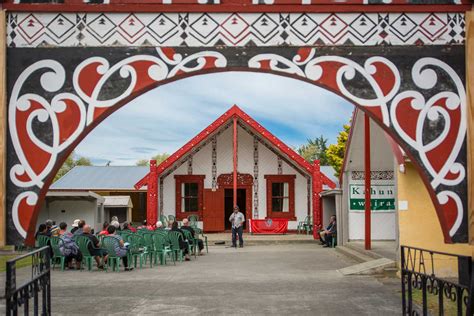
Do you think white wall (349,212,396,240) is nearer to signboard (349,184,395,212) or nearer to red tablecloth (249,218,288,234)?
signboard (349,184,395,212)

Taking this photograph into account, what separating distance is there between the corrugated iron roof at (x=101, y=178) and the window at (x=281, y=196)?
28.3 ft

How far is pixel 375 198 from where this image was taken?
60.7ft

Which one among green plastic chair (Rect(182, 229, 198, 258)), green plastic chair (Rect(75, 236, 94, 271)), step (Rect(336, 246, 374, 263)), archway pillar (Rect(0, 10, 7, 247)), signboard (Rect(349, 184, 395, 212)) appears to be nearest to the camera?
archway pillar (Rect(0, 10, 7, 247))

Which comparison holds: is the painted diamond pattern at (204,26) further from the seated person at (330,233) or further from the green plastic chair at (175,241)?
the seated person at (330,233)

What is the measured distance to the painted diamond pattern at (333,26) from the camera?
492cm

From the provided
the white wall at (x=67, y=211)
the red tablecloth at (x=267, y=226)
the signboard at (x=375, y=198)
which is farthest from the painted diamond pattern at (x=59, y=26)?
the red tablecloth at (x=267, y=226)

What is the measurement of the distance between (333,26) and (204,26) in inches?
42.9

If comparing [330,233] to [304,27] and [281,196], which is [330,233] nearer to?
[281,196]

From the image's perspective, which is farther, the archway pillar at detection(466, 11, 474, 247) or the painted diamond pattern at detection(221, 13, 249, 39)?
the painted diamond pattern at detection(221, 13, 249, 39)

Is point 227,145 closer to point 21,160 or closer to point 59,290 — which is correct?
point 59,290

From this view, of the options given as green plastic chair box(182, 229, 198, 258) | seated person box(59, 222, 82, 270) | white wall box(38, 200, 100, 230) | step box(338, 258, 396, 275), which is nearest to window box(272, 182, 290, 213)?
white wall box(38, 200, 100, 230)

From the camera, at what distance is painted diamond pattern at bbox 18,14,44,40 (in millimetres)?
4906

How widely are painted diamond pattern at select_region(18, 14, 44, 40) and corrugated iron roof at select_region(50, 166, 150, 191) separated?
85.6 ft

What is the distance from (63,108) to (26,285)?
146 cm
